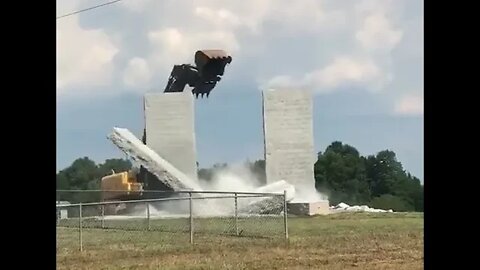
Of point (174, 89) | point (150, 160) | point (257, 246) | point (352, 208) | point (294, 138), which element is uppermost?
point (174, 89)

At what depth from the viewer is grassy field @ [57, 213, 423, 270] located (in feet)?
11.5

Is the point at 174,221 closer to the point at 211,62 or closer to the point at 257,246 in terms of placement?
the point at 257,246

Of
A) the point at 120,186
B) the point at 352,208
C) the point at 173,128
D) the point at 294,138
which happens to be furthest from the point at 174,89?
the point at 352,208

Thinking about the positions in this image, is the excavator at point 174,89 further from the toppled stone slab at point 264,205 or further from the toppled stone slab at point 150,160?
the toppled stone slab at point 264,205

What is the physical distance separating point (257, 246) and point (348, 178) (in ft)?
3.95

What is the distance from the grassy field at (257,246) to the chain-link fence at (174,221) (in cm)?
1

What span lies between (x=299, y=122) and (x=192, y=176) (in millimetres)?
961

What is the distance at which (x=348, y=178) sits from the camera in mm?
5094

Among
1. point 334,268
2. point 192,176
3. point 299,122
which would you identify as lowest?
point 334,268

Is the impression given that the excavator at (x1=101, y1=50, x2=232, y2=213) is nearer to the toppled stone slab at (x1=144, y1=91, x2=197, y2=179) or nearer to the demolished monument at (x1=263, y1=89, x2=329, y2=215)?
the toppled stone slab at (x1=144, y1=91, x2=197, y2=179)
